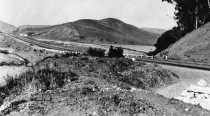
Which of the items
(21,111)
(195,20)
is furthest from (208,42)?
(21,111)

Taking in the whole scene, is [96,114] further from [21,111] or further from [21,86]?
[21,86]

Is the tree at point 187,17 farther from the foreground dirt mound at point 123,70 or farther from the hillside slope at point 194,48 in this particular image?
the foreground dirt mound at point 123,70

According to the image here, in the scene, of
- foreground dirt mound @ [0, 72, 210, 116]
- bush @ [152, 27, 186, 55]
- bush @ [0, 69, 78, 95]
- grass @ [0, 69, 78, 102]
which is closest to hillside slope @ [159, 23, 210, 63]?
bush @ [152, 27, 186, 55]

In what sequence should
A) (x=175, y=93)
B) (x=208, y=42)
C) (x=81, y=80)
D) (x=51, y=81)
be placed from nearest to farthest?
1. (x=51, y=81)
2. (x=81, y=80)
3. (x=175, y=93)
4. (x=208, y=42)

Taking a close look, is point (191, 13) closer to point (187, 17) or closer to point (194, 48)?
point (187, 17)

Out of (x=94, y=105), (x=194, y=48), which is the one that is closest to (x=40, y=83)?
(x=94, y=105)
